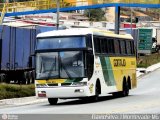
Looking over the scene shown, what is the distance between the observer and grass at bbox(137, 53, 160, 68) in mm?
66000

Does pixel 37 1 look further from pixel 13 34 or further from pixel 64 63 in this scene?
pixel 64 63

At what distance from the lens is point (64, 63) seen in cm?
2470

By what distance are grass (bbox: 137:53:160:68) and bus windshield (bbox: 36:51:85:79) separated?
40162mm

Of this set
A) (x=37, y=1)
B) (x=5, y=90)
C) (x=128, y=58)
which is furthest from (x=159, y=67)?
(x=5, y=90)

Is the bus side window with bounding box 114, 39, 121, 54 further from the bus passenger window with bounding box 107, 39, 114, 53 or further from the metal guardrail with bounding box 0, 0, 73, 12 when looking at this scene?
the metal guardrail with bounding box 0, 0, 73, 12

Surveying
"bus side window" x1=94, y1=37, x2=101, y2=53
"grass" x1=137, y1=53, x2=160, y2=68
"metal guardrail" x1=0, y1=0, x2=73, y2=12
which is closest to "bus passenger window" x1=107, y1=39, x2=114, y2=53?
"bus side window" x1=94, y1=37, x2=101, y2=53

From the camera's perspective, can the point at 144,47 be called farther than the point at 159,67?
Yes

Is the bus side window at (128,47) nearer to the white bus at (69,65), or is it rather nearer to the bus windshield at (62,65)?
the white bus at (69,65)

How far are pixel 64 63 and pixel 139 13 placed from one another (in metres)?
145

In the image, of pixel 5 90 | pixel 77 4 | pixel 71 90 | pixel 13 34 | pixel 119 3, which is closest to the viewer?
pixel 71 90

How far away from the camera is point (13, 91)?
29453 mm

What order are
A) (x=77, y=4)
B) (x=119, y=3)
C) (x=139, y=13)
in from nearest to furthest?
(x=119, y=3) → (x=77, y=4) → (x=139, y=13)

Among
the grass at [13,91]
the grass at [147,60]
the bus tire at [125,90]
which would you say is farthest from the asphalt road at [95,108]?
the grass at [147,60]

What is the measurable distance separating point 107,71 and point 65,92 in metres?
4.06
